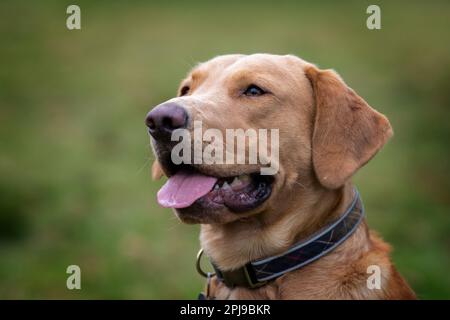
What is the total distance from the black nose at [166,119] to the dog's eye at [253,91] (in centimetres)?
68

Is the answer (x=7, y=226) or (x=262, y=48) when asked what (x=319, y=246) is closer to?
(x=7, y=226)

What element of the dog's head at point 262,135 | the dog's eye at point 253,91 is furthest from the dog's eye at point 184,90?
the dog's eye at point 253,91

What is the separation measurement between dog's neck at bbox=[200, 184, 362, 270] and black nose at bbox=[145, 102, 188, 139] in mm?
865

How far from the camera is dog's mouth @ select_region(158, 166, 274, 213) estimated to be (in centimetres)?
382

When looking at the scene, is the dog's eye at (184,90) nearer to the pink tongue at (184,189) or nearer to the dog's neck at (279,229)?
the pink tongue at (184,189)

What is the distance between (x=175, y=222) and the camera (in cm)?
838

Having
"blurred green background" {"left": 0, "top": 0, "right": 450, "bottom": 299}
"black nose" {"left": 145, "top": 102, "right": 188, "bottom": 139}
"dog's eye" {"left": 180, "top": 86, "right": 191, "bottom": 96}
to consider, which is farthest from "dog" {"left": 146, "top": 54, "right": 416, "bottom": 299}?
"blurred green background" {"left": 0, "top": 0, "right": 450, "bottom": 299}

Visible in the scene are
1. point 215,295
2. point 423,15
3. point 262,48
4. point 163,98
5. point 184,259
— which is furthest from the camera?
point 423,15

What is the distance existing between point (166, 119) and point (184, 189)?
0.46 m

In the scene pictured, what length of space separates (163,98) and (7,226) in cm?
599

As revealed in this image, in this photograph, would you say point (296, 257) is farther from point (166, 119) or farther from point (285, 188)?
point (166, 119)

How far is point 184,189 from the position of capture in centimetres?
387

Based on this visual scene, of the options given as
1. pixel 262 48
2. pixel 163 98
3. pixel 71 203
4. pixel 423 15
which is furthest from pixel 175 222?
pixel 423 15

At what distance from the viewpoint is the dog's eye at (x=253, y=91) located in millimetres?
4273
